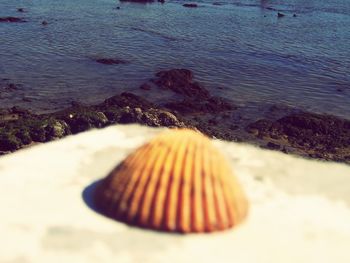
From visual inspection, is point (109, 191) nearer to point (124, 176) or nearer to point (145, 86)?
point (124, 176)

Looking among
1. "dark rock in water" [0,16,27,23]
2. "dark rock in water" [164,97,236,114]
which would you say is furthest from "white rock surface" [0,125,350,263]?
"dark rock in water" [0,16,27,23]

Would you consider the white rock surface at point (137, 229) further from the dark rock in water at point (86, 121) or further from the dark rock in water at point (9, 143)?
the dark rock in water at point (9, 143)

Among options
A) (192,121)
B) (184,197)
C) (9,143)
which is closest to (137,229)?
(184,197)

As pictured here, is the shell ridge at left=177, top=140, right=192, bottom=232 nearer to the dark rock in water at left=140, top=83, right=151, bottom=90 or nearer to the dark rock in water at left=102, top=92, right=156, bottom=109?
the dark rock in water at left=102, top=92, right=156, bottom=109

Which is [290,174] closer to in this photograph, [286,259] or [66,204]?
[286,259]

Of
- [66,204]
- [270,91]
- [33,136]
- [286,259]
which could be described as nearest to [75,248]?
[66,204]
